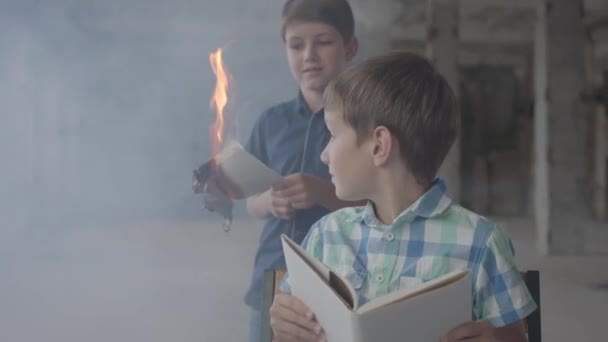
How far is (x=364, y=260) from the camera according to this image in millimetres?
1410

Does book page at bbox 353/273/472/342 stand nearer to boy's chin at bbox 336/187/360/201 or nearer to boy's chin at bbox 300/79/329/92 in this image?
boy's chin at bbox 336/187/360/201

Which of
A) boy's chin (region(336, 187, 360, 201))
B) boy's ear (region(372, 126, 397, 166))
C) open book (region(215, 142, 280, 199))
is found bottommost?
boy's chin (region(336, 187, 360, 201))

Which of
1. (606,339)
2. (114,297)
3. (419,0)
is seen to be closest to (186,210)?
(114,297)

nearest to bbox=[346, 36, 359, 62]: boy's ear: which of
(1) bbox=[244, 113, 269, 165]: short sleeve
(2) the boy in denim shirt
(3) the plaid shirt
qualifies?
(2) the boy in denim shirt

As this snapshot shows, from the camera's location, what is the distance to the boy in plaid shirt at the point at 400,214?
134cm

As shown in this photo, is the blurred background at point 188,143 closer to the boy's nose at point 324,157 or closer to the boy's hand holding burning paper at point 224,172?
the boy's hand holding burning paper at point 224,172

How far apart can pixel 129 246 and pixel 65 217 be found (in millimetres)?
186

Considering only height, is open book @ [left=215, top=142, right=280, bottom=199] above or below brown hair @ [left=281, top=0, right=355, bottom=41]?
below

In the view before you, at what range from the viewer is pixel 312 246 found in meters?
1.48

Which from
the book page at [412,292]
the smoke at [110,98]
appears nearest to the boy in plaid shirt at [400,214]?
the book page at [412,292]

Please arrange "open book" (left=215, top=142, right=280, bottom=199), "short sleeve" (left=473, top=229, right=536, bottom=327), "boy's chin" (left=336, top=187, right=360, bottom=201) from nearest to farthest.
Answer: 1. "short sleeve" (left=473, top=229, right=536, bottom=327)
2. "boy's chin" (left=336, top=187, right=360, bottom=201)
3. "open book" (left=215, top=142, right=280, bottom=199)

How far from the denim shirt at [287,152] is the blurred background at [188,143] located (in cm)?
3

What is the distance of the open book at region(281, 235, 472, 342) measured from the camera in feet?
3.92

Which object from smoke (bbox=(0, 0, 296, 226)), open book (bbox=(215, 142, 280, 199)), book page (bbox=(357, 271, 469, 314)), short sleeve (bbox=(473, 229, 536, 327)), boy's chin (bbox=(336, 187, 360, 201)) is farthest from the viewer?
smoke (bbox=(0, 0, 296, 226))
